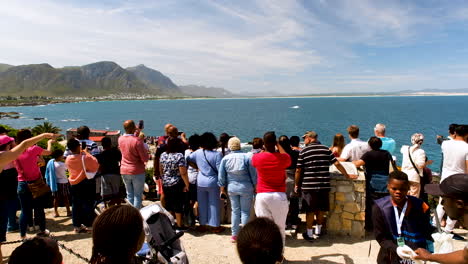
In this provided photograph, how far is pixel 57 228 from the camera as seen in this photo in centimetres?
595

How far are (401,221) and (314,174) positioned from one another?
2243 millimetres

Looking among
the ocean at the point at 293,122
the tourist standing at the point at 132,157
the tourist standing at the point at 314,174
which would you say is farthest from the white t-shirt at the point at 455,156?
the ocean at the point at 293,122

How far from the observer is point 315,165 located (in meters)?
4.97

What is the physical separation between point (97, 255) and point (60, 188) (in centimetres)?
561

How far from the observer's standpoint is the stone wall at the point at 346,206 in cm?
526

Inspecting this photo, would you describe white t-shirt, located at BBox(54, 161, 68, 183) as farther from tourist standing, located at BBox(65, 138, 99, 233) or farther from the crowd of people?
tourist standing, located at BBox(65, 138, 99, 233)

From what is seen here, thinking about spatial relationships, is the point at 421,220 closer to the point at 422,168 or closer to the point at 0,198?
the point at 422,168

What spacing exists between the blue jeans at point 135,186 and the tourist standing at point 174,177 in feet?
2.12

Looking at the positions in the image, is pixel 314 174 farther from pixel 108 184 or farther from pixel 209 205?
pixel 108 184

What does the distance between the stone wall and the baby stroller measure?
334 centimetres

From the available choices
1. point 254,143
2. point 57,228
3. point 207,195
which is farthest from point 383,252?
point 57,228

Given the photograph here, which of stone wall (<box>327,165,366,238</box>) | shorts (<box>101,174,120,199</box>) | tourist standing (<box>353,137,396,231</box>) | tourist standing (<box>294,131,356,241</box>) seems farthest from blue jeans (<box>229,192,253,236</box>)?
shorts (<box>101,174,120,199</box>)

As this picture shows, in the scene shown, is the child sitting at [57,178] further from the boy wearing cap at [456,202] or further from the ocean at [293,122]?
the ocean at [293,122]

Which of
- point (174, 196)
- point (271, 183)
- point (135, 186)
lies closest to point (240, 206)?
point (271, 183)
